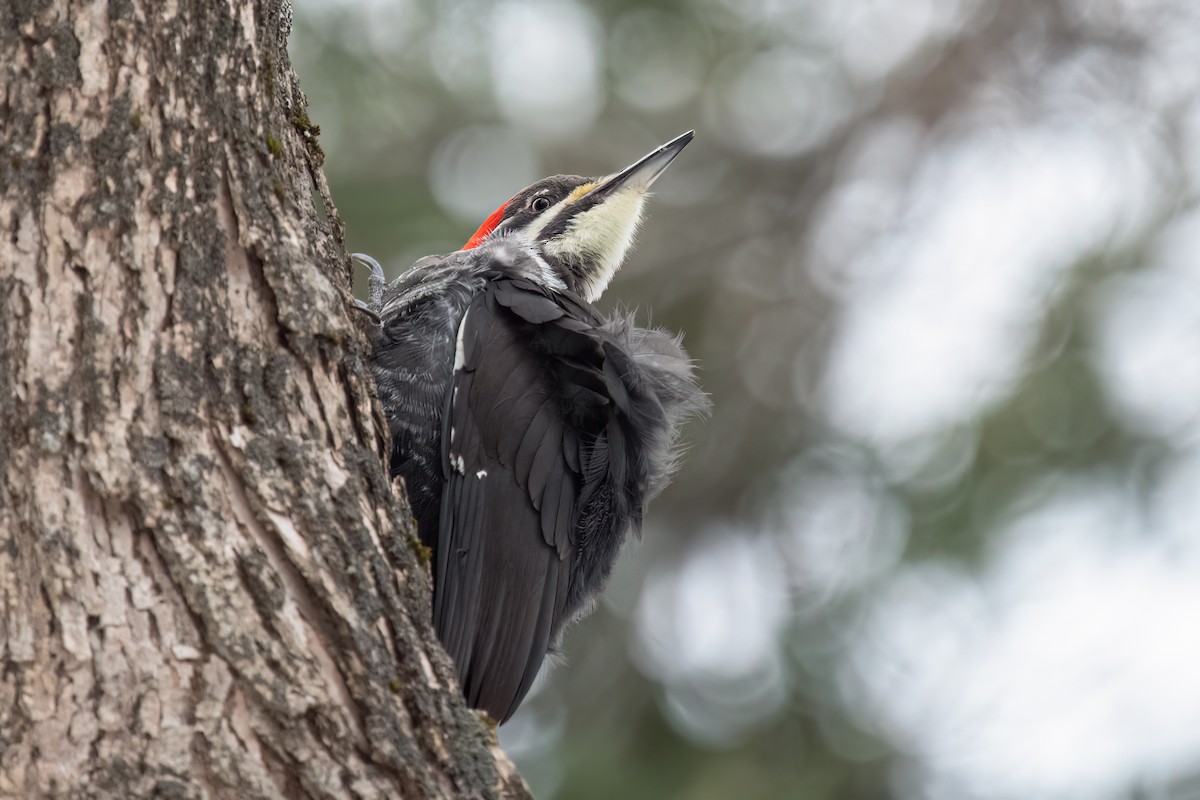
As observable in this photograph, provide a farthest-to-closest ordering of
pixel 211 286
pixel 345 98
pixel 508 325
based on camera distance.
A: pixel 345 98 → pixel 508 325 → pixel 211 286

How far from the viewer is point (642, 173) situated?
4.21m

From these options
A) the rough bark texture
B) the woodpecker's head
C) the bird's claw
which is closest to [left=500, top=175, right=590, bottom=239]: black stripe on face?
the woodpecker's head

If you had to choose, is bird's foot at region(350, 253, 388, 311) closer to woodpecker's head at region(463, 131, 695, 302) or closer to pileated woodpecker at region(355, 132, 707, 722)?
pileated woodpecker at region(355, 132, 707, 722)

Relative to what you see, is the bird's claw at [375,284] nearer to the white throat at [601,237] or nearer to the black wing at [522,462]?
the black wing at [522,462]

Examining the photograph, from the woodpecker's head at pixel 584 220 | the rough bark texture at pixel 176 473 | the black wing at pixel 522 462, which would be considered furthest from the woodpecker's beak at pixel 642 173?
A: the rough bark texture at pixel 176 473

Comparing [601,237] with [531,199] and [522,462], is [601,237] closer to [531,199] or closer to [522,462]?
[531,199]

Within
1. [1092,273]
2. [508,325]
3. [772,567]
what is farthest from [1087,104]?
[508,325]

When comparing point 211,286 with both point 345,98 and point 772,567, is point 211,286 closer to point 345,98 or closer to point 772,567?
point 345,98

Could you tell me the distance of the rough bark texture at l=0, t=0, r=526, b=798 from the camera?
1707 millimetres

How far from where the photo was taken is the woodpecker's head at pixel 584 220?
4016 mm

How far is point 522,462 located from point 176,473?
130 cm

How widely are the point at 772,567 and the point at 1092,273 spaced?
6.63ft

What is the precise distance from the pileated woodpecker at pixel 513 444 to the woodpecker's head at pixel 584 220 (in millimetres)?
696

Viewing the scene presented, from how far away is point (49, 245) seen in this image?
1.77m
